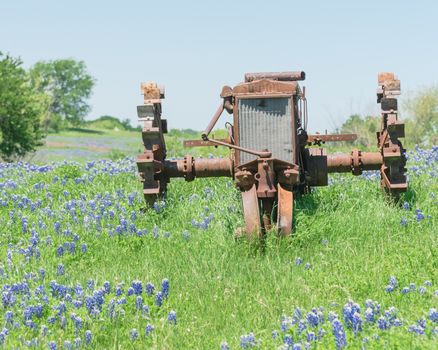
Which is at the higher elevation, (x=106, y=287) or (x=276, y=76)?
(x=276, y=76)

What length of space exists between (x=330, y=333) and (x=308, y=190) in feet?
15.1

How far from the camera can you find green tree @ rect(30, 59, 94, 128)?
96.4m

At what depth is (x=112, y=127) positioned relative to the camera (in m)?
92.4

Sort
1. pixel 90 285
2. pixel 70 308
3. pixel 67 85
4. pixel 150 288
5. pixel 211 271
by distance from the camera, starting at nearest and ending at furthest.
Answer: pixel 70 308, pixel 150 288, pixel 90 285, pixel 211 271, pixel 67 85

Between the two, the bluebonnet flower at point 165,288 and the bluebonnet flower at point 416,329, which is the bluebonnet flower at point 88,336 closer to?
the bluebonnet flower at point 165,288

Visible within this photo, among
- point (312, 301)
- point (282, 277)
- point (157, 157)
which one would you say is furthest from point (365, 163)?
point (312, 301)

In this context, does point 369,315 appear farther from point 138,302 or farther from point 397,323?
point 138,302

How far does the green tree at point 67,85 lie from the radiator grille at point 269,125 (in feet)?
289

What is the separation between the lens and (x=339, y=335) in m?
4.64

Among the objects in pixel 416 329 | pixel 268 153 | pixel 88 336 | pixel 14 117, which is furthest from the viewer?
pixel 14 117

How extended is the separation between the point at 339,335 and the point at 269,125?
416 centimetres

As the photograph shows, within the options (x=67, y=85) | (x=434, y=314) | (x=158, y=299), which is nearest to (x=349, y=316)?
(x=434, y=314)

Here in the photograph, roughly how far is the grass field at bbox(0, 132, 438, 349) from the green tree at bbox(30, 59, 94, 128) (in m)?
87.2

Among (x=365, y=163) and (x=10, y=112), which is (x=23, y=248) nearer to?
(x=365, y=163)
